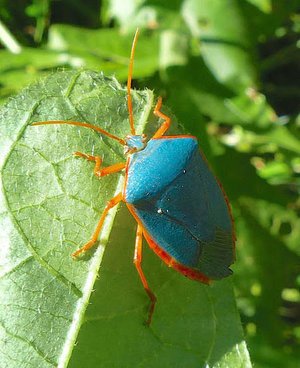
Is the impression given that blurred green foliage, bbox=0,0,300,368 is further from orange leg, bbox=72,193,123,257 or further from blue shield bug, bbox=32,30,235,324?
orange leg, bbox=72,193,123,257

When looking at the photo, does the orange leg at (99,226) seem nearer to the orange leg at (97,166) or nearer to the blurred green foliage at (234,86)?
the orange leg at (97,166)

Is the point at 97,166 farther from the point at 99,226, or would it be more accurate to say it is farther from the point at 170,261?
the point at 170,261

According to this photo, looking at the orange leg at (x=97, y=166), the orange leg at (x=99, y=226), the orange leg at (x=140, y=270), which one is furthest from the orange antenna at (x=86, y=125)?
the orange leg at (x=140, y=270)

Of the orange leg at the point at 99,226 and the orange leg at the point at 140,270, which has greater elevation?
the orange leg at the point at 99,226

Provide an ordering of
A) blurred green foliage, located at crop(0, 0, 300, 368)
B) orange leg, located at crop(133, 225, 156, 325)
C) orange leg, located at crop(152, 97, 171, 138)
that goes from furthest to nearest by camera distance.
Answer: blurred green foliage, located at crop(0, 0, 300, 368), orange leg, located at crop(152, 97, 171, 138), orange leg, located at crop(133, 225, 156, 325)

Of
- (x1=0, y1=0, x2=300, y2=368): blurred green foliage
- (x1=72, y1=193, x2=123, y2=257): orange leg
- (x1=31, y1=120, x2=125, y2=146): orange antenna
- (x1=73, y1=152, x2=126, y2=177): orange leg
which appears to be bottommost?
(x1=0, y1=0, x2=300, y2=368): blurred green foliage

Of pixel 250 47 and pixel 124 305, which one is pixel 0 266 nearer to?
pixel 124 305

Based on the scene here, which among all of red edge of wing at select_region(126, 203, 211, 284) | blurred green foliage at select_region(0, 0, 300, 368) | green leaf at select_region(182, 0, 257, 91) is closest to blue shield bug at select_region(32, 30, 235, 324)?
red edge of wing at select_region(126, 203, 211, 284)

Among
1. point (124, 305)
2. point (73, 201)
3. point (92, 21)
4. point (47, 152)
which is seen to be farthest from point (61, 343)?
point (92, 21)
